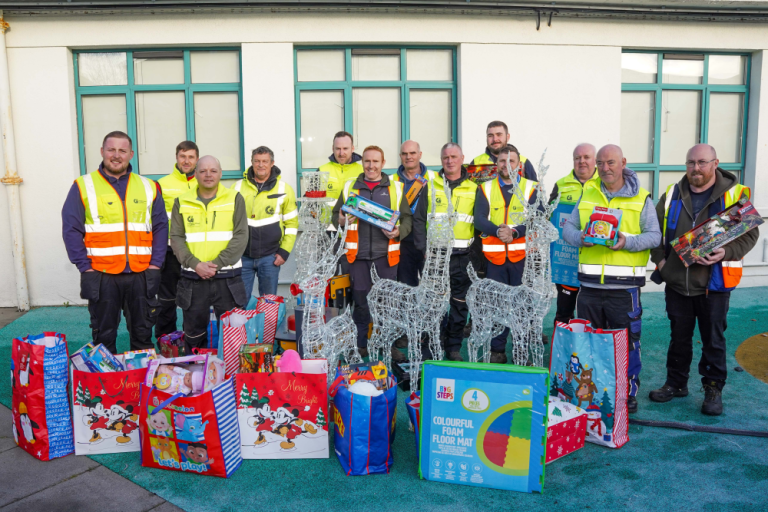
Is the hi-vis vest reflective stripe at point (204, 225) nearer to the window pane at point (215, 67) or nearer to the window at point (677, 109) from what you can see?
the window pane at point (215, 67)

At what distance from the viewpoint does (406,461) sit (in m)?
3.45

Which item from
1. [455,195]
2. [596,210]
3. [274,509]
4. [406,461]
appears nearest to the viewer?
[274,509]

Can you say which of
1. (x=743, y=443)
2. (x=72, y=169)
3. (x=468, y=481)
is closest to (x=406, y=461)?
(x=468, y=481)

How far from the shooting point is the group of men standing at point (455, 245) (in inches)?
158

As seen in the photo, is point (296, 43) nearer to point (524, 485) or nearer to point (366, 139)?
point (366, 139)

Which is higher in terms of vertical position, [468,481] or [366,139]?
[366,139]

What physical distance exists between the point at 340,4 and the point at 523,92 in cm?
263

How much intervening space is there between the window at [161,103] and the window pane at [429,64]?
2.30 metres

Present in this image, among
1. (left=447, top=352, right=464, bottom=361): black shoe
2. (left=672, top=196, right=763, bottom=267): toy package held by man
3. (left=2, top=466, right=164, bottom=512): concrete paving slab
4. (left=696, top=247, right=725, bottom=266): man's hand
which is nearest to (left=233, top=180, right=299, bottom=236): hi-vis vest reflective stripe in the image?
(left=447, top=352, right=464, bottom=361): black shoe

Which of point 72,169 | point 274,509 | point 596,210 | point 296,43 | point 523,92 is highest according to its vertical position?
point 296,43

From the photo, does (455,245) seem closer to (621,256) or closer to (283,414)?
(621,256)

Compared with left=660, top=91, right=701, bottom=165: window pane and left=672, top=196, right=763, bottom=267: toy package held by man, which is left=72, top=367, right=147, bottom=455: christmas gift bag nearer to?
left=672, top=196, right=763, bottom=267: toy package held by man

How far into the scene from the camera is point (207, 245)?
14.2 feet

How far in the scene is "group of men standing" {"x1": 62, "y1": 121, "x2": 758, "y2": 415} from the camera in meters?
4.01
